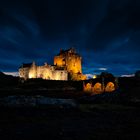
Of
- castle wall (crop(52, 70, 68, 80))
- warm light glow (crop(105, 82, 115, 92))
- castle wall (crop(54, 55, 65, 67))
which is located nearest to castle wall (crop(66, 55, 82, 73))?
castle wall (crop(54, 55, 65, 67))

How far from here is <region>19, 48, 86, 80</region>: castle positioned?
8944cm

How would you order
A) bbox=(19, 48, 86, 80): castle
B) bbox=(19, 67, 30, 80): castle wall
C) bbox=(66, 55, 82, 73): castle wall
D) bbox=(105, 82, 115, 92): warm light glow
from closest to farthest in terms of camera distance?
bbox=(105, 82, 115, 92): warm light glow → bbox=(19, 48, 86, 80): castle → bbox=(19, 67, 30, 80): castle wall → bbox=(66, 55, 82, 73): castle wall

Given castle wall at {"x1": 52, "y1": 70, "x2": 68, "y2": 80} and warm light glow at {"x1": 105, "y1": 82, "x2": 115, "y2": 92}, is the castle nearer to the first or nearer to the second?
castle wall at {"x1": 52, "y1": 70, "x2": 68, "y2": 80}

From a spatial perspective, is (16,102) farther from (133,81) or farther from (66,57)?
(66,57)

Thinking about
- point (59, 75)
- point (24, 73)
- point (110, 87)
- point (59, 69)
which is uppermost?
point (59, 69)

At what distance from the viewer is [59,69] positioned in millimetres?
92000

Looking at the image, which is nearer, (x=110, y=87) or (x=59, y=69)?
(x=110, y=87)

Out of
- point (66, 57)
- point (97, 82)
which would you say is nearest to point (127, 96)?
point (97, 82)

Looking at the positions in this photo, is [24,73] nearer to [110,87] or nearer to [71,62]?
[71,62]

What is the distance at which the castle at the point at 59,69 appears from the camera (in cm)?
8944

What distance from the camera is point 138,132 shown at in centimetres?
1180

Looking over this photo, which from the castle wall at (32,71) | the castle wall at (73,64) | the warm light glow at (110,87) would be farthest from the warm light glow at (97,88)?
the castle wall at (73,64)

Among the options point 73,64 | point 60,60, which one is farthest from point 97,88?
point 60,60

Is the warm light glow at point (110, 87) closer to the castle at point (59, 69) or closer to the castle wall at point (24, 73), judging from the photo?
the castle at point (59, 69)
